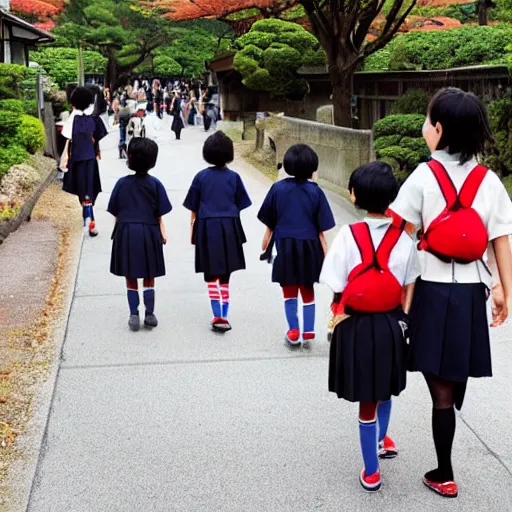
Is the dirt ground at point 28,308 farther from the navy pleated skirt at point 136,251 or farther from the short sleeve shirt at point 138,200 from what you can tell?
the short sleeve shirt at point 138,200

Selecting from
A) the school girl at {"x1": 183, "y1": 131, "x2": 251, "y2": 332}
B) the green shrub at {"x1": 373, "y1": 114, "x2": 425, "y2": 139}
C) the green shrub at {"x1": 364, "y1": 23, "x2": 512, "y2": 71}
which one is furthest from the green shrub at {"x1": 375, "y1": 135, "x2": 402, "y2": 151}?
the school girl at {"x1": 183, "y1": 131, "x2": 251, "y2": 332}

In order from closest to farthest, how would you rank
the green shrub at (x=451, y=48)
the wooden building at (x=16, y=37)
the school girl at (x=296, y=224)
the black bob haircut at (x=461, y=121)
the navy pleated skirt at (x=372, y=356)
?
the black bob haircut at (x=461, y=121) → the navy pleated skirt at (x=372, y=356) → the school girl at (x=296, y=224) → the green shrub at (x=451, y=48) → the wooden building at (x=16, y=37)

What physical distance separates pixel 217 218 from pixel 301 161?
1.03 metres

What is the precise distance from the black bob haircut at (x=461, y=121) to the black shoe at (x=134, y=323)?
3646 millimetres

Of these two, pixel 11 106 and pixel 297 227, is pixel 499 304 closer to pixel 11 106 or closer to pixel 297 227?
pixel 297 227

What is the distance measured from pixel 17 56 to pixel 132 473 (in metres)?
20.0

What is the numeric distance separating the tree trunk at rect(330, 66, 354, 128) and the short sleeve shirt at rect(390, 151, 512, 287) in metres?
13.6

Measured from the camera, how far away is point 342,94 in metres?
17.1

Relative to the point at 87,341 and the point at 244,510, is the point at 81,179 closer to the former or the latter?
the point at 87,341

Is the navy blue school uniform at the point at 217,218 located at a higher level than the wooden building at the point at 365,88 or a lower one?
lower

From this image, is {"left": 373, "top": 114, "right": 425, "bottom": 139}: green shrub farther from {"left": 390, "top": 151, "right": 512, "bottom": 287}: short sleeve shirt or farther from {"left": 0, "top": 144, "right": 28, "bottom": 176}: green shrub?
{"left": 390, "top": 151, "right": 512, "bottom": 287}: short sleeve shirt

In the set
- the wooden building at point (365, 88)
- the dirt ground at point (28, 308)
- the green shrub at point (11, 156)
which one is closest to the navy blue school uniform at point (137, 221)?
the dirt ground at point (28, 308)

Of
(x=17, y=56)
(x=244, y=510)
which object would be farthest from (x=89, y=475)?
(x=17, y=56)

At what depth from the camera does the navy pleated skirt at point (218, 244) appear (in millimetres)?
6355
